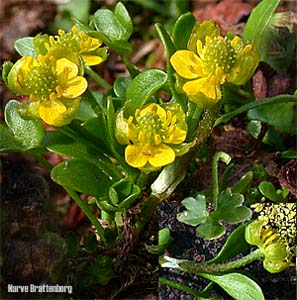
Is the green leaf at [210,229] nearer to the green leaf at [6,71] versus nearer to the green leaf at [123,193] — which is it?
the green leaf at [123,193]

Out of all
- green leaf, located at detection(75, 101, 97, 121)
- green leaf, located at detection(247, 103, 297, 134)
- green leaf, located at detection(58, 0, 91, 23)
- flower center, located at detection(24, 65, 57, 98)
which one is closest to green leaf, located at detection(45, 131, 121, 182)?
flower center, located at detection(24, 65, 57, 98)

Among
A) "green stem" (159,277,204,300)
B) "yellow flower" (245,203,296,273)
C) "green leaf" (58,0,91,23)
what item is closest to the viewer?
"yellow flower" (245,203,296,273)

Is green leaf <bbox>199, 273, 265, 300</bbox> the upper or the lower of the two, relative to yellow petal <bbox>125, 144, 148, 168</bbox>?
lower

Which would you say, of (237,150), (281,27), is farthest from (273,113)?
(281,27)

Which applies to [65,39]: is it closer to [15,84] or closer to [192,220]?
[15,84]

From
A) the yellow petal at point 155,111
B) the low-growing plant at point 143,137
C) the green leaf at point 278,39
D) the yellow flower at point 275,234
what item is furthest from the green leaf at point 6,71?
the green leaf at point 278,39

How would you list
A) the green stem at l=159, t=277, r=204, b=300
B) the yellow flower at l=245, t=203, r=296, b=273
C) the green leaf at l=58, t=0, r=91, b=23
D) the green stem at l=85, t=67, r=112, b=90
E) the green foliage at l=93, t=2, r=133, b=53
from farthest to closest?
the green leaf at l=58, t=0, r=91, b=23, the green stem at l=85, t=67, r=112, b=90, the green foliage at l=93, t=2, r=133, b=53, the green stem at l=159, t=277, r=204, b=300, the yellow flower at l=245, t=203, r=296, b=273

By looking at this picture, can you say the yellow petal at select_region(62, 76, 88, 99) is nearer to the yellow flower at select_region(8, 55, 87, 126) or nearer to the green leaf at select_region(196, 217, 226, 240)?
the yellow flower at select_region(8, 55, 87, 126)
